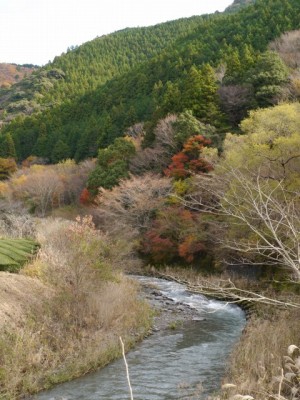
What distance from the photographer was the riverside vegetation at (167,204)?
11.3 metres

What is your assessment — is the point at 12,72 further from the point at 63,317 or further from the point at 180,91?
the point at 63,317

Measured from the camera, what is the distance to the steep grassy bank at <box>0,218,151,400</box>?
11734mm

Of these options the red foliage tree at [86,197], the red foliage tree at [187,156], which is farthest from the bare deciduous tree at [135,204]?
the red foliage tree at [86,197]

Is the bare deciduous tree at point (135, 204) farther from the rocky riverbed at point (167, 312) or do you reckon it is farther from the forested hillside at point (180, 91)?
the rocky riverbed at point (167, 312)

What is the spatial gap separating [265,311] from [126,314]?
16.8 ft

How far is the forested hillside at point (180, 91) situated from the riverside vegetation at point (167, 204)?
0.25 metres

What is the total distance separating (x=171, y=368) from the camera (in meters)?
12.4

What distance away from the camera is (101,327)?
583 inches

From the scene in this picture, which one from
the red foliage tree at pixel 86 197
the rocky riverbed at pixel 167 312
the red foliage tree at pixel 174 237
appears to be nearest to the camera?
the rocky riverbed at pixel 167 312

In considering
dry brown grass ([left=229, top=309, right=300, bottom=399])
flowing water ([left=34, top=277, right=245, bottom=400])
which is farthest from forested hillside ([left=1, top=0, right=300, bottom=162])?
dry brown grass ([left=229, top=309, right=300, bottom=399])

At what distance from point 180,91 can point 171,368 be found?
129ft

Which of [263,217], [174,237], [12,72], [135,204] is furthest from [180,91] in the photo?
[12,72]

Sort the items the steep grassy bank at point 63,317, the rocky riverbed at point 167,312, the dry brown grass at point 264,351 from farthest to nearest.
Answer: the rocky riverbed at point 167,312, the steep grassy bank at point 63,317, the dry brown grass at point 264,351

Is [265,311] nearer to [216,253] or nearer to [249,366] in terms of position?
[249,366]
